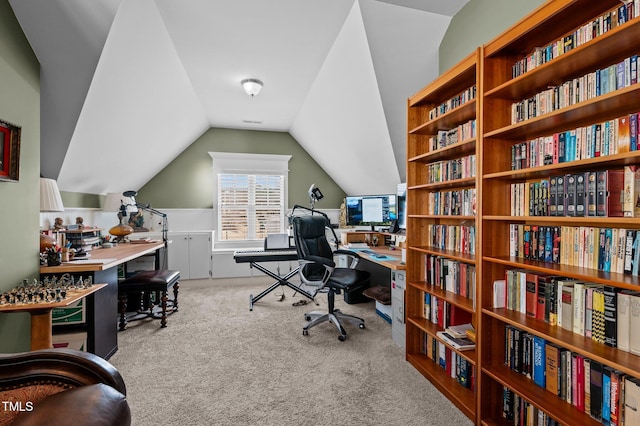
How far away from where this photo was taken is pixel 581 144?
1.36m

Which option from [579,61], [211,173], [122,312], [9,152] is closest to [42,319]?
[9,152]

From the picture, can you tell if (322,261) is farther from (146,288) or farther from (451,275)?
(146,288)

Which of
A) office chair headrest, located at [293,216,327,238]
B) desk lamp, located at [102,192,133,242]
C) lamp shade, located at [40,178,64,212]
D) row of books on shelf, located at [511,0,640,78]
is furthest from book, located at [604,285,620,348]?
desk lamp, located at [102,192,133,242]

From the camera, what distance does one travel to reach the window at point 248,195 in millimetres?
5309

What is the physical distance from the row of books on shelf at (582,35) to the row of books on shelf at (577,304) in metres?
1.02

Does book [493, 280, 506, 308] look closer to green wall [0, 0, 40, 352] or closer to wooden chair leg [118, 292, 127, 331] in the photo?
green wall [0, 0, 40, 352]

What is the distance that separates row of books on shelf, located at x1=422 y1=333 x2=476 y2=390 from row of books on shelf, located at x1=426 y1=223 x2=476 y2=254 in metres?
0.67

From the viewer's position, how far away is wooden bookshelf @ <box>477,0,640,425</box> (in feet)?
3.90

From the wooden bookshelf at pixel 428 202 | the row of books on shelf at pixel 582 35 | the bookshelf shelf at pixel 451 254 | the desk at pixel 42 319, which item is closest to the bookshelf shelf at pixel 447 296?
the wooden bookshelf at pixel 428 202

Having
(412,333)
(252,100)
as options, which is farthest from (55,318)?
(252,100)

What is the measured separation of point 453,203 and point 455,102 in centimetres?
69

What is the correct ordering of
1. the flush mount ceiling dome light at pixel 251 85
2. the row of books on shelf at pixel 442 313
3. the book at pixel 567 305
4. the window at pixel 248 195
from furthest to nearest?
the window at pixel 248 195
the flush mount ceiling dome light at pixel 251 85
the row of books on shelf at pixel 442 313
the book at pixel 567 305

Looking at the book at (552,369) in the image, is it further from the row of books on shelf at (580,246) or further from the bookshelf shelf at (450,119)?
the bookshelf shelf at (450,119)

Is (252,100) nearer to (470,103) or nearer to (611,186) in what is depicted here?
(470,103)
